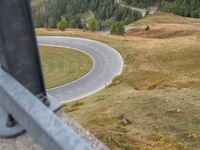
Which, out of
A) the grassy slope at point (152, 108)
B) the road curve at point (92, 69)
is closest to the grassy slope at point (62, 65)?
the road curve at point (92, 69)

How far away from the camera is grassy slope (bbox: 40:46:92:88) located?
2522 inches

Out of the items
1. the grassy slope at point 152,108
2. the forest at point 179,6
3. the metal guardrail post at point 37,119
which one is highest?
the metal guardrail post at point 37,119

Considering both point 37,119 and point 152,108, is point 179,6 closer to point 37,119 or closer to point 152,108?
point 152,108

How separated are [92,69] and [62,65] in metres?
6.31

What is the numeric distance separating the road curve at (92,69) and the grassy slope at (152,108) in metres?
2.89

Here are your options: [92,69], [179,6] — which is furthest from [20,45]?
[179,6]

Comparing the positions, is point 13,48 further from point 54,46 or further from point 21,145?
point 54,46

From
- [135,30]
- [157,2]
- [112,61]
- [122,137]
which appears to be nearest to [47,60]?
[112,61]

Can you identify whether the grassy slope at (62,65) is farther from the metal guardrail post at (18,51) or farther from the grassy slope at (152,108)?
the metal guardrail post at (18,51)

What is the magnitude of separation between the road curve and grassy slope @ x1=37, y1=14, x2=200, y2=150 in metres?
2.89

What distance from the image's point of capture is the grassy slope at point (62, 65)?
64.1m

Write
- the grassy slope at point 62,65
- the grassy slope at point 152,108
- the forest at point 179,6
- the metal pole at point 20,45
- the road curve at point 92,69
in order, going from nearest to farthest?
the metal pole at point 20,45 → the grassy slope at point 152,108 → the road curve at point 92,69 → the grassy slope at point 62,65 → the forest at point 179,6

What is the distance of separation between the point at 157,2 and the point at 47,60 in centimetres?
12826

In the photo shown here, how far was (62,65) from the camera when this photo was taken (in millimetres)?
69312
